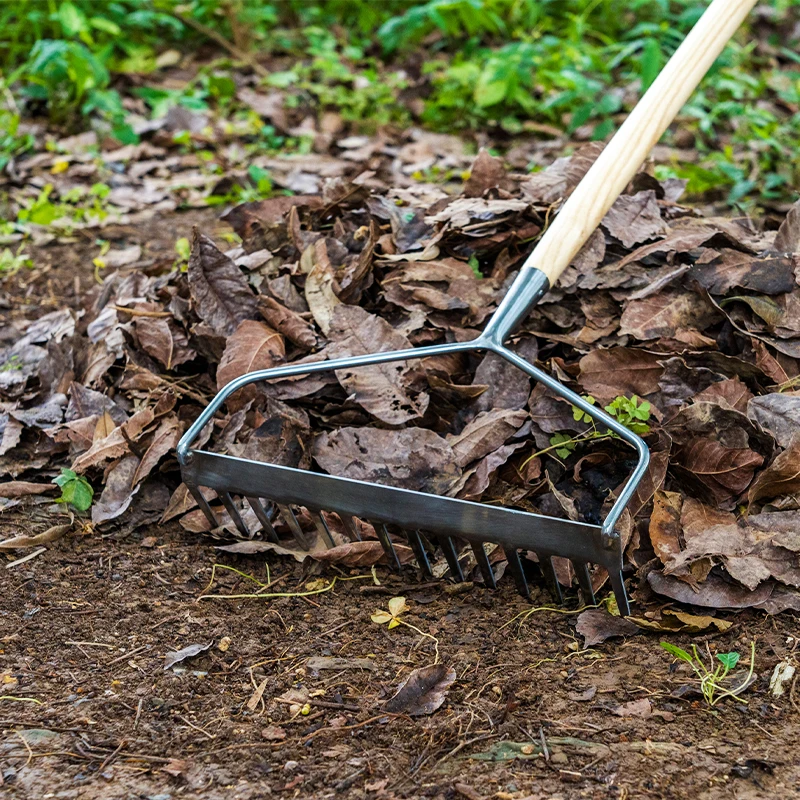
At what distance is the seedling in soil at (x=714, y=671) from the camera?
168 cm

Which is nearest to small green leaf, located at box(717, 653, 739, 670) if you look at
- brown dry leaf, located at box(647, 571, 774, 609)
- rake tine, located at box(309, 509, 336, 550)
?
brown dry leaf, located at box(647, 571, 774, 609)

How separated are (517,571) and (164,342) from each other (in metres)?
1.31

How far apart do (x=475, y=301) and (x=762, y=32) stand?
4.92m

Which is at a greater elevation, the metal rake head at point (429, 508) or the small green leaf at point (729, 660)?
the metal rake head at point (429, 508)

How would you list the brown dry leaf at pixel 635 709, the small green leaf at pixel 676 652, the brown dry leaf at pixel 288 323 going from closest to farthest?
the brown dry leaf at pixel 635 709 < the small green leaf at pixel 676 652 < the brown dry leaf at pixel 288 323

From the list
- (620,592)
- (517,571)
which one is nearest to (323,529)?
(517,571)

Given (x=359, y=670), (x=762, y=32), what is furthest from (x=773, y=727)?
(x=762, y=32)

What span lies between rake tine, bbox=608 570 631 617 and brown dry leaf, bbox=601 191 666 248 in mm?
1123

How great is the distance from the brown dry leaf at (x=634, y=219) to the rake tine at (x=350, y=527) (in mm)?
1164

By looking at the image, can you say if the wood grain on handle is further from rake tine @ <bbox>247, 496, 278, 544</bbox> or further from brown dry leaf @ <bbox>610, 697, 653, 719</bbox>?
brown dry leaf @ <bbox>610, 697, 653, 719</bbox>

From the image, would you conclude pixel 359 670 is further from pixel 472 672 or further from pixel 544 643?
pixel 544 643

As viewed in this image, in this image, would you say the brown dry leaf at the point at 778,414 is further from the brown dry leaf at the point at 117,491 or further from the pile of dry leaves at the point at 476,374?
the brown dry leaf at the point at 117,491

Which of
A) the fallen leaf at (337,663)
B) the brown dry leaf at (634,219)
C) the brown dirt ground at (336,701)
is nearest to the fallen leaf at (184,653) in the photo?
the brown dirt ground at (336,701)

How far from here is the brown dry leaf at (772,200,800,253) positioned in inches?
99.5
